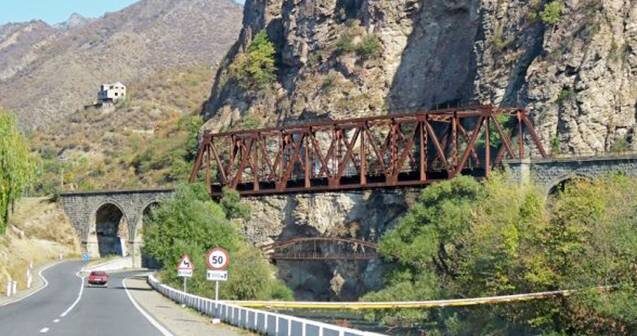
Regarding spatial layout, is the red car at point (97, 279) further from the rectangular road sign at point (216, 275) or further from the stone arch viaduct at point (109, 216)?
the rectangular road sign at point (216, 275)

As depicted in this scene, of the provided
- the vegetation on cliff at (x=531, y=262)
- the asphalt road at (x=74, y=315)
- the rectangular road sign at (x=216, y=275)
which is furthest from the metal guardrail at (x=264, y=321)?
the vegetation on cliff at (x=531, y=262)

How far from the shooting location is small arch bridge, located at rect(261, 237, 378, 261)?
104 meters

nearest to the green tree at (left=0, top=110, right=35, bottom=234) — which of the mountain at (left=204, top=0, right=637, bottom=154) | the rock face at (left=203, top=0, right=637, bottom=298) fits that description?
the rock face at (left=203, top=0, right=637, bottom=298)

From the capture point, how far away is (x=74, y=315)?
42.8 meters

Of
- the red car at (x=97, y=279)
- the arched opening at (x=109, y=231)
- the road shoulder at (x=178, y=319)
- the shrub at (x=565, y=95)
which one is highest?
the shrub at (x=565, y=95)

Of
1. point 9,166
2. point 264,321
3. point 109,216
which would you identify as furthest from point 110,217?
point 264,321

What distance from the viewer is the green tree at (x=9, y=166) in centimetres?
6625

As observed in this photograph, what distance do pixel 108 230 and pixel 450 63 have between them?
5089 centimetres

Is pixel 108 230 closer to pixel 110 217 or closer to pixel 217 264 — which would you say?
pixel 110 217

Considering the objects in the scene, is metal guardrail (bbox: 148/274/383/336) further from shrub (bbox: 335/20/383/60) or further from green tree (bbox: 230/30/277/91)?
green tree (bbox: 230/30/277/91)

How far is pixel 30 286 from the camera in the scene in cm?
7469

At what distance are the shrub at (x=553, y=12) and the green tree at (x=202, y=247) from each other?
1259 inches

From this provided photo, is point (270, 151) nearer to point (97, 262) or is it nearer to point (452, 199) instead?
point (97, 262)

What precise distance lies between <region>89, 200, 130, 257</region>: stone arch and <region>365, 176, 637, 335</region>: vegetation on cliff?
6663 cm
